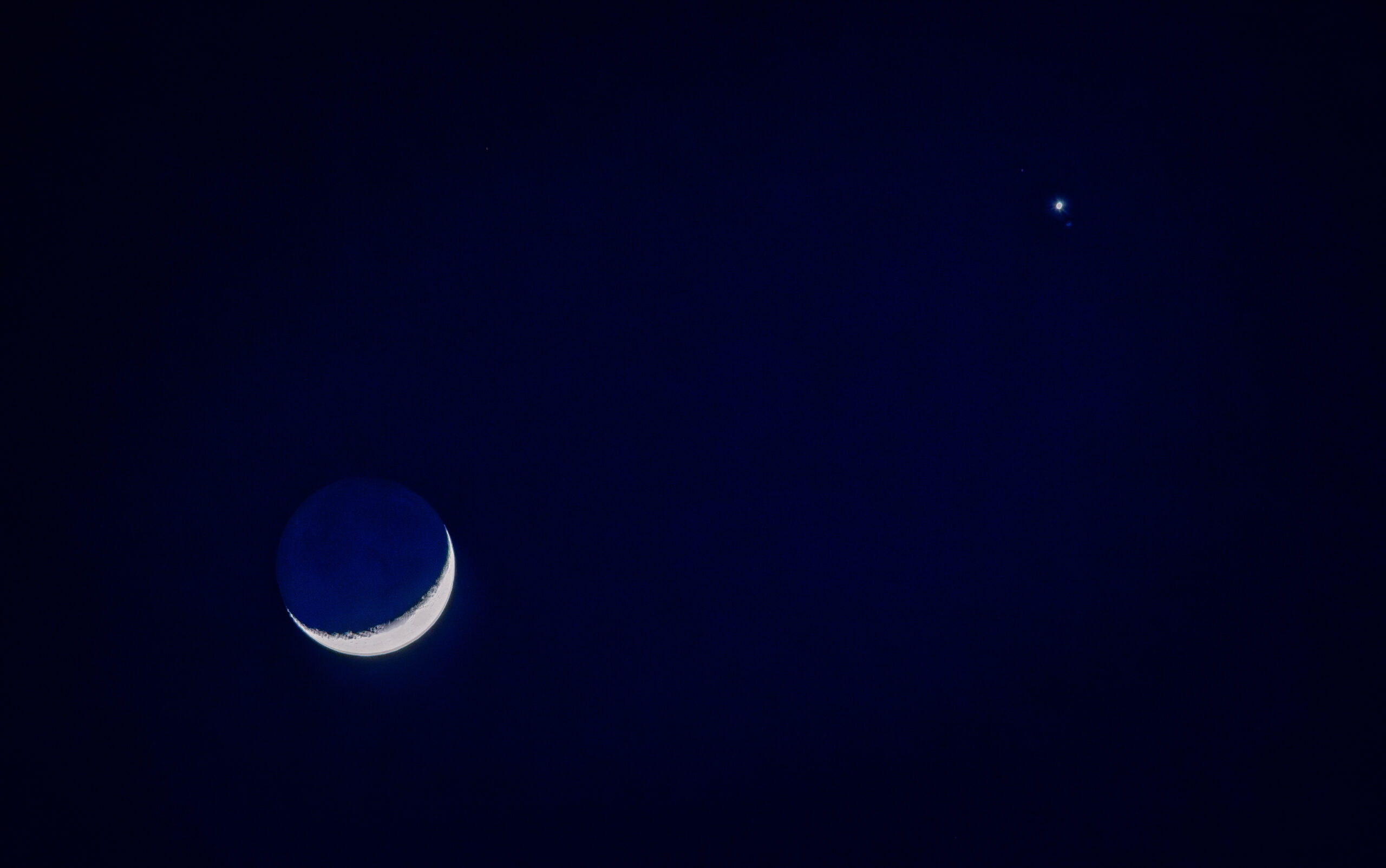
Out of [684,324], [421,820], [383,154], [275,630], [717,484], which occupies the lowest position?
[421,820]

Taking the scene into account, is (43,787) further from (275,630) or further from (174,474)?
(174,474)

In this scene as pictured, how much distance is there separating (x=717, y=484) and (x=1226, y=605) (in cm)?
278

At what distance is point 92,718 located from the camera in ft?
10.6

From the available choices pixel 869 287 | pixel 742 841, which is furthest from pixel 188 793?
pixel 869 287

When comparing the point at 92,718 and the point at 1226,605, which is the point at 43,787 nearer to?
the point at 92,718

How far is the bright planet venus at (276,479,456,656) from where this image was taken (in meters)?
3.02

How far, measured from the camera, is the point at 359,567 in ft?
9.98

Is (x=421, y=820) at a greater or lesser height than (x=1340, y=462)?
lesser

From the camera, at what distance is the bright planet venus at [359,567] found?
9.91 feet

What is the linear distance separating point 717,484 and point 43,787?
3.56 meters

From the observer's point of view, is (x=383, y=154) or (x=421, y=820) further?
(x=421, y=820)

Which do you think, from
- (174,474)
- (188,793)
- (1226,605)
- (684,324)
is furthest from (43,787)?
(1226,605)

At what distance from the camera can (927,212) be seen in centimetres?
335

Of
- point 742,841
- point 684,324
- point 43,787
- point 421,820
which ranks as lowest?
point 742,841
